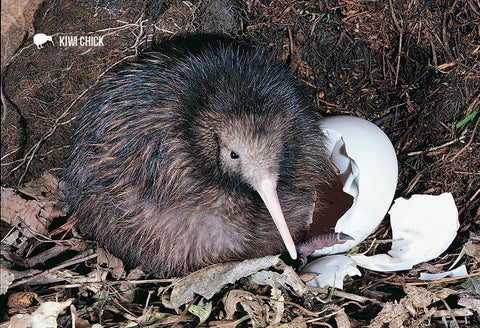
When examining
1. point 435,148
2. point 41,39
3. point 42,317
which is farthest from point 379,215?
point 41,39

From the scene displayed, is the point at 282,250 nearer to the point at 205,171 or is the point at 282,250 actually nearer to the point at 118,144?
A: the point at 205,171

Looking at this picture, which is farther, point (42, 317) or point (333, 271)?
point (333, 271)

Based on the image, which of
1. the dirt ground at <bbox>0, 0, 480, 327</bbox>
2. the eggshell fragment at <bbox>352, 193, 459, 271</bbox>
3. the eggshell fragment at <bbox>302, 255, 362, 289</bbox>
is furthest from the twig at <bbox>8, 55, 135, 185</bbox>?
the eggshell fragment at <bbox>352, 193, 459, 271</bbox>

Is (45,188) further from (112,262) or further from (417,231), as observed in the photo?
(417,231)

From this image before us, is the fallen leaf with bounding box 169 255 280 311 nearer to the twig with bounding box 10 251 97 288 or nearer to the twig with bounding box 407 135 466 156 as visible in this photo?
the twig with bounding box 10 251 97 288

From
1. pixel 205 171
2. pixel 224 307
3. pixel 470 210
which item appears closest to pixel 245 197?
pixel 205 171

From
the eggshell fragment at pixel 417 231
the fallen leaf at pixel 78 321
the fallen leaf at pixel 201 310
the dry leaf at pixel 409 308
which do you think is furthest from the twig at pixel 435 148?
the fallen leaf at pixel 78 321
